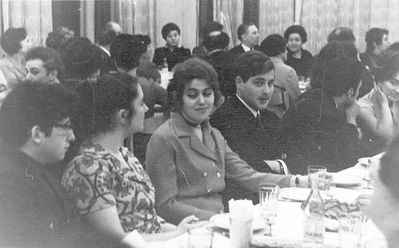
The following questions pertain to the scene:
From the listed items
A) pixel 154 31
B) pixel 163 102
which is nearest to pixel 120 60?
pixel 163 102

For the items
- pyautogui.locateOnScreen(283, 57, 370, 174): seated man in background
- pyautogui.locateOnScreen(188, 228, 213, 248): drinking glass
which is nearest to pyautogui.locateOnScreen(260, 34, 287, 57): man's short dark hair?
pyautogui.locateOnScreen(283, 57, 370, 174): seated man in background

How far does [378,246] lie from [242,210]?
1.15 feet

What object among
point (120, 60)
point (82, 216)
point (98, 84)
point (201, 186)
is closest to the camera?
point (82, 216)

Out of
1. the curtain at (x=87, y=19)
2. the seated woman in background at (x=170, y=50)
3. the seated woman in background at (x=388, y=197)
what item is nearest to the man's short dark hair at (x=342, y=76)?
the seated woman in background at (x=388, y=197)

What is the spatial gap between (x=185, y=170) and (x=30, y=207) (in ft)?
2.70

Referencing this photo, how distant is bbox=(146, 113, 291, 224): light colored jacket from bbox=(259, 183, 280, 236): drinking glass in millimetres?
414

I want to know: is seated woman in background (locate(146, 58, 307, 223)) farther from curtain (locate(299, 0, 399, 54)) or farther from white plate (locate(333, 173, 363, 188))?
curtain (locate(299, 0, 399, 54))

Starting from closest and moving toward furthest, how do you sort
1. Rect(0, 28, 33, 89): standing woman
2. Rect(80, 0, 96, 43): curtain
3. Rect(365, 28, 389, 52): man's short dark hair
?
Rect(0, 28, 33, 89): standing woman < Rect(80, 0, 96, 43): curtain < Rect(365, 28, 389, 52): man's short dark hair

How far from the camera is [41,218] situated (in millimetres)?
1352

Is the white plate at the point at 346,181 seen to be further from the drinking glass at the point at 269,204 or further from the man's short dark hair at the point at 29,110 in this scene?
the man's short dark hair at the point at 29,110

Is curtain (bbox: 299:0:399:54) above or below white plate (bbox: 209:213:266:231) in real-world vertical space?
above

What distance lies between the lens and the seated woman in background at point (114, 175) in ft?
5.17

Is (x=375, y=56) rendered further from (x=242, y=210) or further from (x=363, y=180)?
(x=242, y=210)

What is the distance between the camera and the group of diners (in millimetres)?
1396
